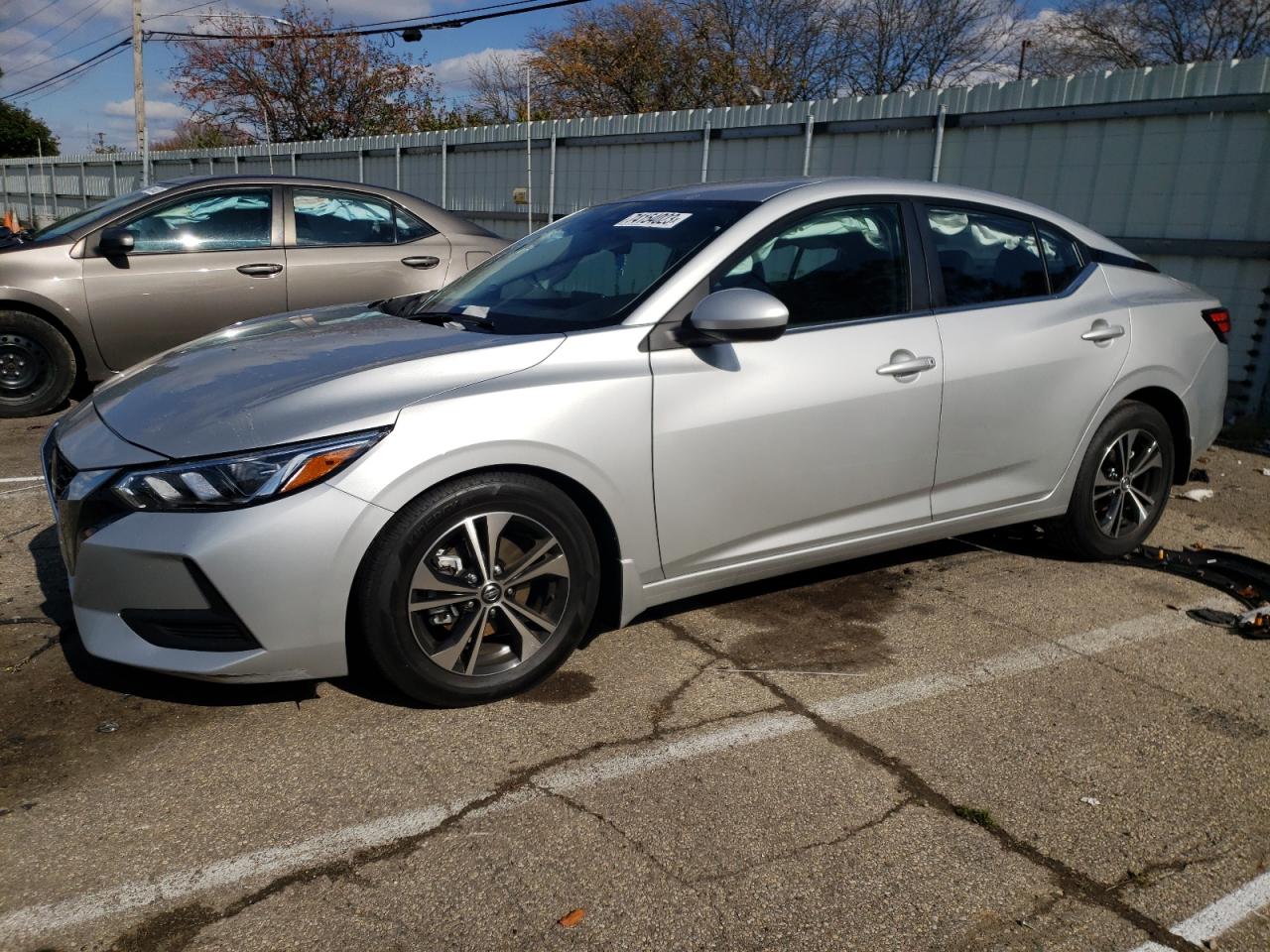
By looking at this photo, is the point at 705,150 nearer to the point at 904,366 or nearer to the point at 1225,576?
the point at 1225,576

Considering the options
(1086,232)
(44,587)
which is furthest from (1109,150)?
(44,587)

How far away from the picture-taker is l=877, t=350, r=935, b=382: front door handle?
395cm

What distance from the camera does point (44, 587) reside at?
428 cm

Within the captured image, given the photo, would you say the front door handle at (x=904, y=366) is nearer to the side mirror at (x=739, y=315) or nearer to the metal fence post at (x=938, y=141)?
the side mirror at (x=739, y=315)

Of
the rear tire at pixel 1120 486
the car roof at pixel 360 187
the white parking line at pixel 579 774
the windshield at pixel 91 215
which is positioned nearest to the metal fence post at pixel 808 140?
the car roof at pixel 360 187

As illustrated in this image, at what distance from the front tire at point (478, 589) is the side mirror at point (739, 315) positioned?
28.9 inches

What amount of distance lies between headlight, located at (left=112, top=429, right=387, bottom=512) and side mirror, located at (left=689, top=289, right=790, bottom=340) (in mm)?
1165

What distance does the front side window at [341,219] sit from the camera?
7625mm

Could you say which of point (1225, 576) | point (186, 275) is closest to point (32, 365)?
point (186, 275)

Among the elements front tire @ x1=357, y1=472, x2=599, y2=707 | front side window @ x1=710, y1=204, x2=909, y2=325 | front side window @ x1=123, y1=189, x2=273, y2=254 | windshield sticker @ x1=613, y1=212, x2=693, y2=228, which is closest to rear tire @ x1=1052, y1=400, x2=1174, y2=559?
front side window @ x1=710, y1=204, x2=909, y2=325

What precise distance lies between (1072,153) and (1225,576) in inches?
196

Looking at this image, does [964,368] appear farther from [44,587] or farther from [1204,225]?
[1204,225]

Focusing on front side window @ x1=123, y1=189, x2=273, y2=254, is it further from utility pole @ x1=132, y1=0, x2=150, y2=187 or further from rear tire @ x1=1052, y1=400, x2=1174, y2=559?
utility pole @ x1=132, y1=0, x2=150, y2=187

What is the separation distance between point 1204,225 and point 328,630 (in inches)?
291
